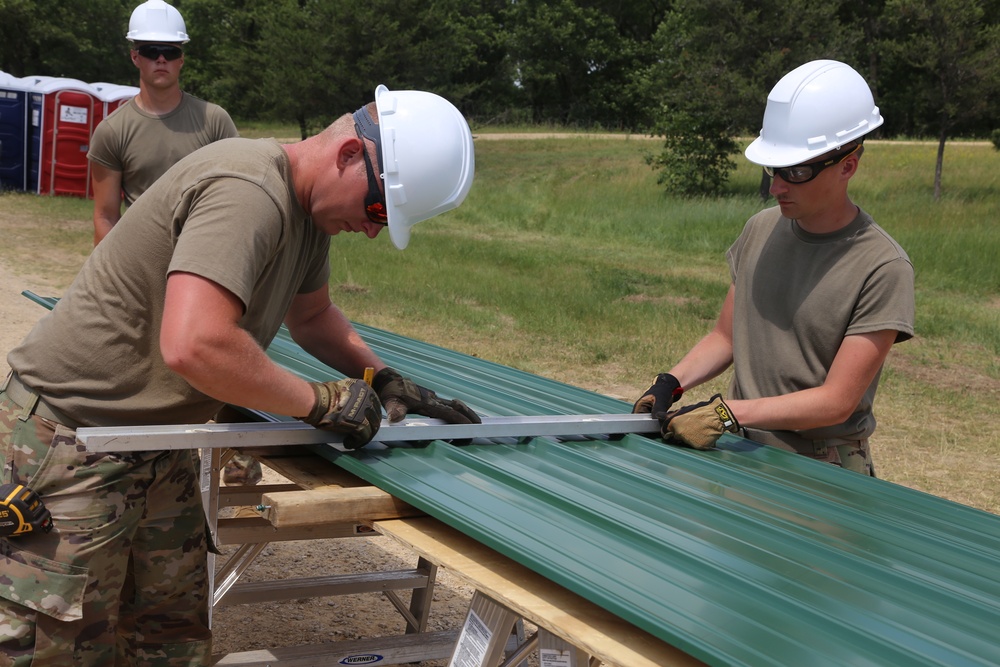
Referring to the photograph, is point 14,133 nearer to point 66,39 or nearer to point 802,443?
point 802,443

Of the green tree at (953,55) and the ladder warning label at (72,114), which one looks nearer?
the ladder warning label at (72,114)

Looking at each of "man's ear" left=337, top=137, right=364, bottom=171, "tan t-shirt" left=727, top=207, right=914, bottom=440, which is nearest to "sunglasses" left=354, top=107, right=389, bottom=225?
"man's ear" left=337, top=137, right=364, bottom=171

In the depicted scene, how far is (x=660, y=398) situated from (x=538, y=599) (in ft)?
4.94

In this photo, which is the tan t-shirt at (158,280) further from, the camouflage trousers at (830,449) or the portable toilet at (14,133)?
the portable toilet at (14,133)

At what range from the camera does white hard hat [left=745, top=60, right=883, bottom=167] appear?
3.07 meters

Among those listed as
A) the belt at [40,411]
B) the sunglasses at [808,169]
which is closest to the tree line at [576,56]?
the sunglasses at [808,169]

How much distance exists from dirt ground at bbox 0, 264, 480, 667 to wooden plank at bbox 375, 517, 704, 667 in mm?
2152

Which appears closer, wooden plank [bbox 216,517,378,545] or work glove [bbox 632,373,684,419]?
work glove [bbox 632,373,684,419]

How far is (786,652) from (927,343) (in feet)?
29.3

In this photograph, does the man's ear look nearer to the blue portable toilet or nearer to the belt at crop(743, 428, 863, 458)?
the belt at crop(743, 428, 863, 458)

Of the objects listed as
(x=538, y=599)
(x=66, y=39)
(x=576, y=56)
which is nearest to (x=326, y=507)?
(x=538, y=599)

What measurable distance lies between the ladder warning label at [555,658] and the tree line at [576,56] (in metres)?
23.4

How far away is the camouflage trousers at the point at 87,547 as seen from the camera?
2.56 m

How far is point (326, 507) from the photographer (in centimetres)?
239
